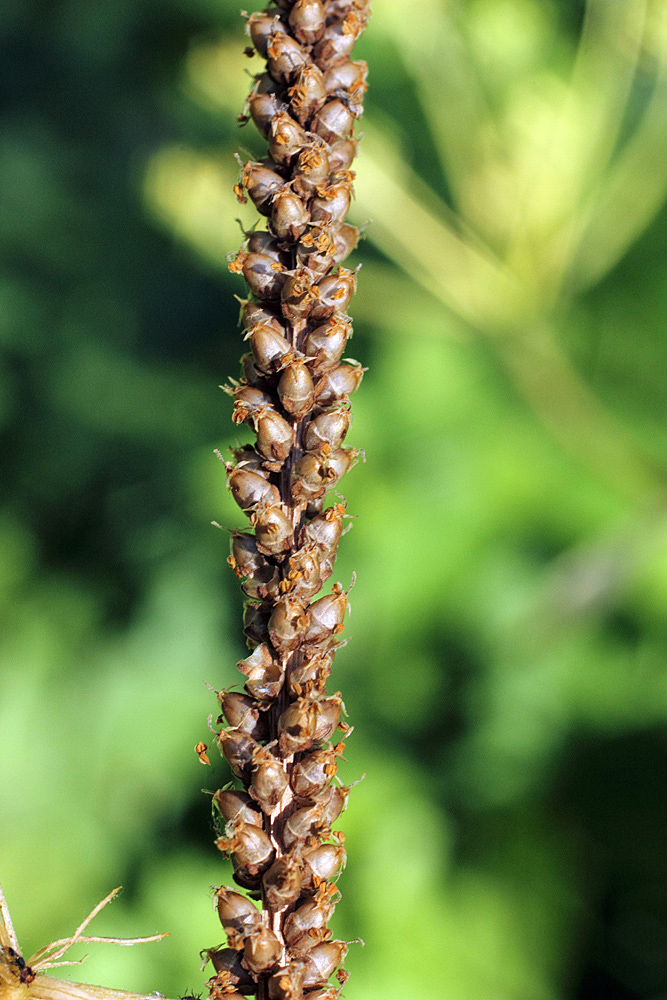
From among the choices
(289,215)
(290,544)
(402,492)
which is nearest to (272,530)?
(290,544)

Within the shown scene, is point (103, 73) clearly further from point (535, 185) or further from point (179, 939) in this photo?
point (179, 939)

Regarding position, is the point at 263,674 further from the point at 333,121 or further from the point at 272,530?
the point at 333,121

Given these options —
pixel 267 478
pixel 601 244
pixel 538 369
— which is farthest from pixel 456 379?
pixel 267 478

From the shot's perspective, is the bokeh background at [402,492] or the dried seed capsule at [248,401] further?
the bokeh background at [402,492]

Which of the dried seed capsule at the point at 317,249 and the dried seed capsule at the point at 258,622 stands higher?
the dried seed capsule at the point at 317,249

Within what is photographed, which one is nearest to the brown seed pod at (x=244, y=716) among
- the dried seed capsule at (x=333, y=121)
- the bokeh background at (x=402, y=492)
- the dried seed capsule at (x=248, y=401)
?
the dried seed capsule at (x=248, y=401)

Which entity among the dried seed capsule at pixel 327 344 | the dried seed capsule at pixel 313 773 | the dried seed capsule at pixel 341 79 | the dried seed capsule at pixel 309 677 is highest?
the dried seed capsule at pixel 341 79

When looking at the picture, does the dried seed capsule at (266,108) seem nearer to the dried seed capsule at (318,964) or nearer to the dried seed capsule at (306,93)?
the dried seed capsule at (306,93)
